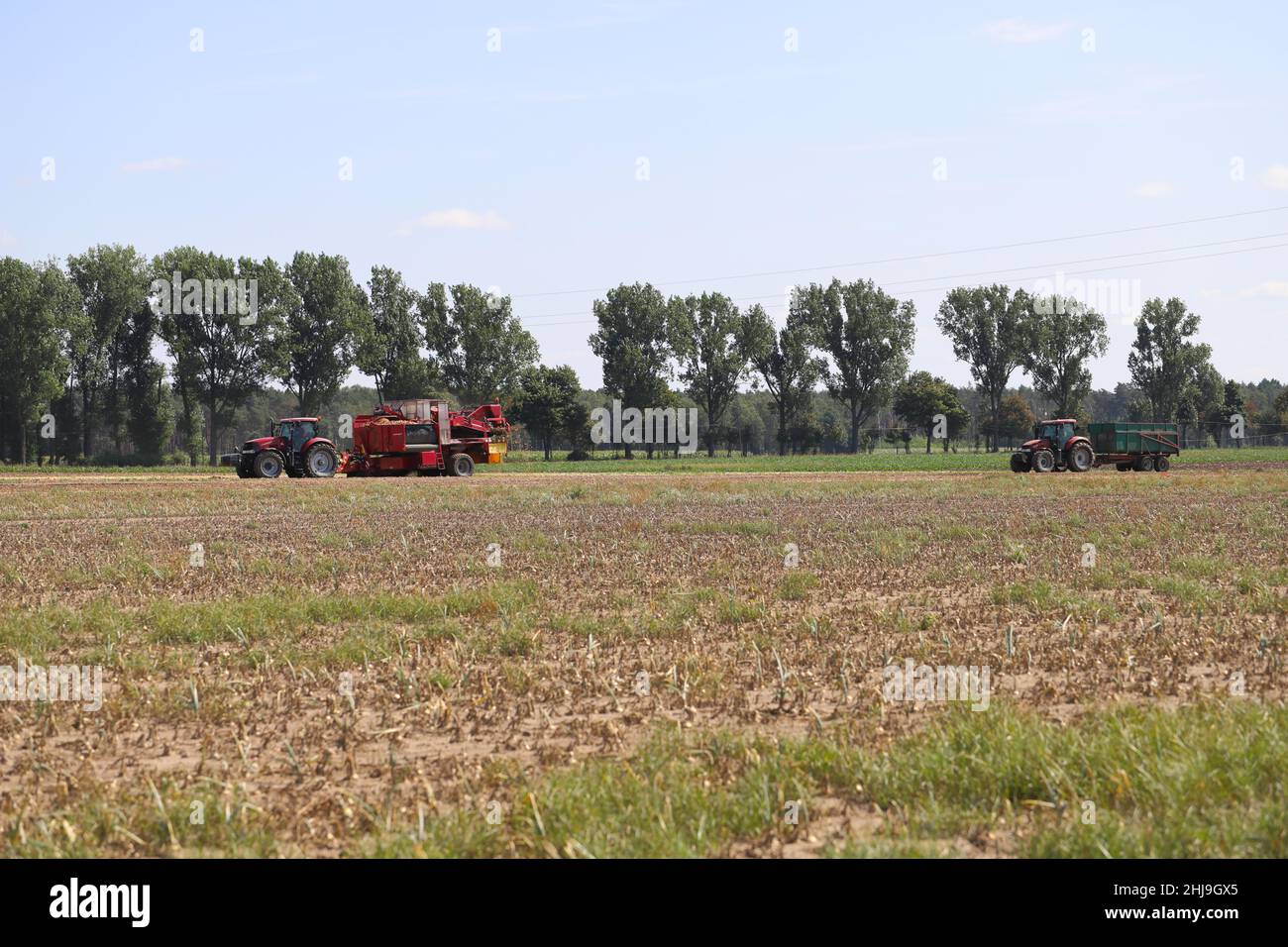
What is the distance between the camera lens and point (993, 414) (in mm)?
120938

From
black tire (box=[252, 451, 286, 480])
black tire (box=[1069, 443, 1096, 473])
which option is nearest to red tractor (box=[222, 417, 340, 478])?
black tire (box=[252, 451, 286, 480])

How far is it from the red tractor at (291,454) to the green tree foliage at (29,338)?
3954cm

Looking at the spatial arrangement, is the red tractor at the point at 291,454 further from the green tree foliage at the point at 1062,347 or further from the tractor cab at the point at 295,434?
the green tree foliage at the point at 1062,347

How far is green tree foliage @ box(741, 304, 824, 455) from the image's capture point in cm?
11656

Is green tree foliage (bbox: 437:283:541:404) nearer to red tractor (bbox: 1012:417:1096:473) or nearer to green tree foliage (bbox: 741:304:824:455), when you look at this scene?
green tree foliage (bbox: 741:304:824:455)

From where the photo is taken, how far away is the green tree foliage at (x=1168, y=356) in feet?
406

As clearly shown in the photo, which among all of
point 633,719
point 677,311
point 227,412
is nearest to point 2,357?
point 227,412

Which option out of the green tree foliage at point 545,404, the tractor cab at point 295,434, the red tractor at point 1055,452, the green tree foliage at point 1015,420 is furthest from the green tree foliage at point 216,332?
the green tree foliage at point 1015,420

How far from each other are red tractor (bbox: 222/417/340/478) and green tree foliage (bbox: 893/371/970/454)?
79.2 m

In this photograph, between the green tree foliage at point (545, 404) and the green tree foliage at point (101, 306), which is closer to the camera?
the green tree foliage at point (101, 306)

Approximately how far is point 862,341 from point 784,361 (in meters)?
7.99

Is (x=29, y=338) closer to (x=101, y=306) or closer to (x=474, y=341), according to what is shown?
(x=101, y=306)
